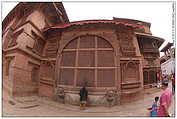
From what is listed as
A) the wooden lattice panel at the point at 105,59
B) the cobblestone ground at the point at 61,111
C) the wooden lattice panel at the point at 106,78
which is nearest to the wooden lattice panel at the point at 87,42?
the wooden lattice panel at the point at 105,59

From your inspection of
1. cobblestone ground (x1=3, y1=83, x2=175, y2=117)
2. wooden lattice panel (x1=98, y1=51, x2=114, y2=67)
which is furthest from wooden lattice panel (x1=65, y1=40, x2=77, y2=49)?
cobblestone ground (x1=3, y1=83, x2=175, y2=117)

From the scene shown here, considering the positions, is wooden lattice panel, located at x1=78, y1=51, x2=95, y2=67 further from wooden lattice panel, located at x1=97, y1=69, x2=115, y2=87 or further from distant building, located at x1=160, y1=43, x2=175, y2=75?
distant building, located at x1=160, y1=43, x2=175, y2=75

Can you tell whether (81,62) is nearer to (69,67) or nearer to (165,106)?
(69,67)

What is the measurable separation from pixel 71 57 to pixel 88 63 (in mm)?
852

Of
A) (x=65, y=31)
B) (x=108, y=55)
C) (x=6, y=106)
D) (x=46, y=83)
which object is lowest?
(x=6, y=106)

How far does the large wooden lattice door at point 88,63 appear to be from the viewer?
6.30 m

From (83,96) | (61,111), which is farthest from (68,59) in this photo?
(61,111)

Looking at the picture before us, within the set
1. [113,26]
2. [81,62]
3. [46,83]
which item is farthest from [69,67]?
[113,26]

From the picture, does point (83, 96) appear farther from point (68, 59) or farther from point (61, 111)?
point (68, 59)

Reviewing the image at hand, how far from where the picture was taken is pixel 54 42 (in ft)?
24.4

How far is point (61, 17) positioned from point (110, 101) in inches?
215

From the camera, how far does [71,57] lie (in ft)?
22.1

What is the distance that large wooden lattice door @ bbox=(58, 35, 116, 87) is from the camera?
20.7 ft

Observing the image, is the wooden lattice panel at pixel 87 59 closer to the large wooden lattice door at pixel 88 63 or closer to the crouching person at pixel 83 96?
the large wooden lattice door at pixel 88 63
